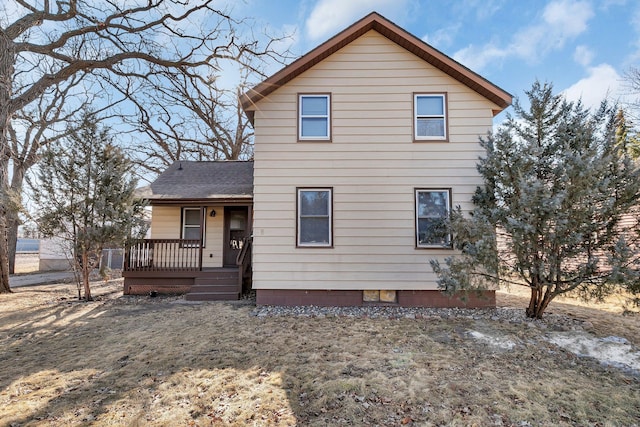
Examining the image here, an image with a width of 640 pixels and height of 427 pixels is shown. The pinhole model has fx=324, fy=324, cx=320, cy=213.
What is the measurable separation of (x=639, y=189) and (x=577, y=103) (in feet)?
6.38

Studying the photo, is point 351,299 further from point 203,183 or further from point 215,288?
point 203,183

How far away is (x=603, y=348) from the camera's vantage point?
16.9 ft

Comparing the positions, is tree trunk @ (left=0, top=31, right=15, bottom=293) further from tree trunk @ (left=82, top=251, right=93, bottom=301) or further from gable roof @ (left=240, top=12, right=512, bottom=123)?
gable roof @ (left=240, top=12, right=512, bottom=123)

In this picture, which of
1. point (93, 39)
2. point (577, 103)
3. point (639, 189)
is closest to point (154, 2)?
point (93, 39)

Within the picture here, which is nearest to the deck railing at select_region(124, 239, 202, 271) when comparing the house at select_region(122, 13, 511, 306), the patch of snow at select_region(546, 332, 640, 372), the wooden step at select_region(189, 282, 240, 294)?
the wooden step at select_region(189, 282, 240, 294)

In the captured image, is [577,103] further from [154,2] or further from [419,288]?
[154,2]

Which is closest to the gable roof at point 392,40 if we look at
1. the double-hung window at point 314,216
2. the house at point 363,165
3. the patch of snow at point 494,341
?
the house at point 363,165

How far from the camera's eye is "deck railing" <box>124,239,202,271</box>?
9.60 m

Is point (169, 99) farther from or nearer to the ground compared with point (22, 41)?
farther from the ground

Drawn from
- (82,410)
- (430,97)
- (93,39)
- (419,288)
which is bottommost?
(82,410)

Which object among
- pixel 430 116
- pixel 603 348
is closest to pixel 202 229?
pixel 430 116

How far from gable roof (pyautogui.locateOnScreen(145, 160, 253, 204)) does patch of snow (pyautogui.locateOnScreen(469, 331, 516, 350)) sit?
22.4ft

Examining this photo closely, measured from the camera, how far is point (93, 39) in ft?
36.8

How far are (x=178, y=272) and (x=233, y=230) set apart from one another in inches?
83.1
